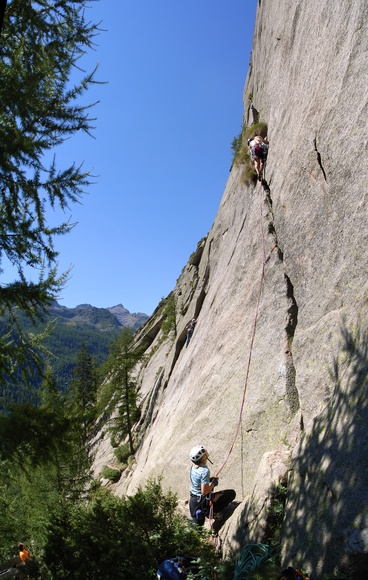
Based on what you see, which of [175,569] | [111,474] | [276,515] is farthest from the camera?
[111,474]

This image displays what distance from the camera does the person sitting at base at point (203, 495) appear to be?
27.3 ft

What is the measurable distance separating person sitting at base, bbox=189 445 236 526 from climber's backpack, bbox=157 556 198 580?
191 centimetres

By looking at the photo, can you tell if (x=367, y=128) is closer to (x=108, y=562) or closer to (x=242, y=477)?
(x=242, y=477)

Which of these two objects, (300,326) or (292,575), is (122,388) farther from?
(292,575)

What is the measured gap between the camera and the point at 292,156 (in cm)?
1109

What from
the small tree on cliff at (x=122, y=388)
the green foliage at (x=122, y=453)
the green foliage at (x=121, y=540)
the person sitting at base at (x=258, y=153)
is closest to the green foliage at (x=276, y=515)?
the green foliage at (x=121, y=540)

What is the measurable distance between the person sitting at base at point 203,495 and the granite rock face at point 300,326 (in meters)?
0.60

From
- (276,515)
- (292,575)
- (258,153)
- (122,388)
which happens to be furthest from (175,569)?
(122,388)

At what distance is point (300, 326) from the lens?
927 centimetres

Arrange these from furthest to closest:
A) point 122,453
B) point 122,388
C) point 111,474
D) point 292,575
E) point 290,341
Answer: point 122,388 → point 122,453 → point 111,474 → point 290,341 → point 292,575

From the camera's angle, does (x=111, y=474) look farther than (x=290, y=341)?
Yes

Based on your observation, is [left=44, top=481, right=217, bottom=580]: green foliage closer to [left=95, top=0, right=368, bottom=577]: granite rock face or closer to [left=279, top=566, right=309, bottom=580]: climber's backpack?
[left=95, top=0, right=368, bottom=577]: granite rock face

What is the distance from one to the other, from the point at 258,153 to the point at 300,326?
26.3 ft

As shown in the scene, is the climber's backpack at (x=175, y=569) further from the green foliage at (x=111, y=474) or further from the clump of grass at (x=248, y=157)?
the green foliage at (x=111, y=474)
